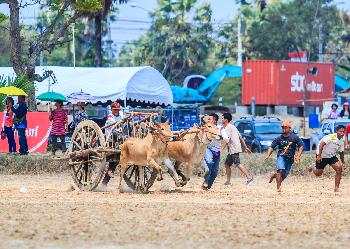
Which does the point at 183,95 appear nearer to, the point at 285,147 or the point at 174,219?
the point at 285,147

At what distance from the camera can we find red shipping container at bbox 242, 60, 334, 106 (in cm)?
6644

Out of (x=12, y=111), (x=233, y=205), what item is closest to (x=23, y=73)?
(x=12, y=111)

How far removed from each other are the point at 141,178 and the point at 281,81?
44246 millimetres

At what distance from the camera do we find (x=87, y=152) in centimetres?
2284

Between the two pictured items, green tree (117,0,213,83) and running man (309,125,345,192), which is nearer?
running man (309,125,345,192)

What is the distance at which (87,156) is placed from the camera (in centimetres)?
2311

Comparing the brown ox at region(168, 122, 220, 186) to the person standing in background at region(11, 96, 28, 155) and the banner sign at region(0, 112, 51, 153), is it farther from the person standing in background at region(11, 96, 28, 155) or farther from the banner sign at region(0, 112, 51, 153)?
the banner sign at region(0, 112, 51, 153)

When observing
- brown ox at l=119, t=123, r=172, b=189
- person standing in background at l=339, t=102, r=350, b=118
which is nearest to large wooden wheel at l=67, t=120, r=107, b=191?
brown ox at l=119, t=123, r=172, b=189

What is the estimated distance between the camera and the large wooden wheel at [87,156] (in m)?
22.6

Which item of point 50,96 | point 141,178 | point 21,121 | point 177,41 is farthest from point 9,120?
point 177,41

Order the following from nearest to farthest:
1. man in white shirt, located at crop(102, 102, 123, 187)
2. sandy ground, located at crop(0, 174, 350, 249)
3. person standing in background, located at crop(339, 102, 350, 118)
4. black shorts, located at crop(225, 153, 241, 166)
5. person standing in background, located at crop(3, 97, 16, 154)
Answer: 1. sandy ground, located at crop(0, 174, 350, 249)
2. man in white shirt, located at crop(102, 102, 123, 187)
3. black shorts, located at crop(225, 153, 241, 166)
4. person standing in background, located at crop(3, 97, 16, 154)
5. person standing in background, located at crop(339, 102, 350, 118)

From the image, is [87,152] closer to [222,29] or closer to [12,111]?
[12,111]

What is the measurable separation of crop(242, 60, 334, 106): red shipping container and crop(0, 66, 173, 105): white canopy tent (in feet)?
86.5

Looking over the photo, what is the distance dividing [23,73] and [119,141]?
1433 centimetres
